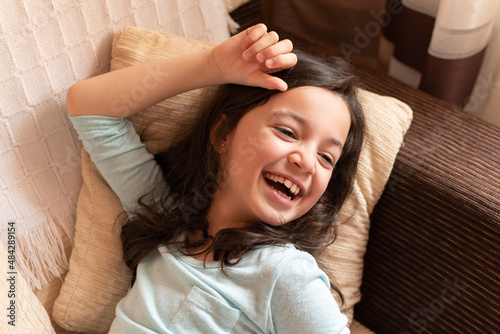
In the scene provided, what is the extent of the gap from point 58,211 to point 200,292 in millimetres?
343

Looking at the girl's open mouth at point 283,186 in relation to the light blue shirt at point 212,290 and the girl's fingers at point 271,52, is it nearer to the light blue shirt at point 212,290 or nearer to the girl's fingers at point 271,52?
the light blue shirt at point 212,290

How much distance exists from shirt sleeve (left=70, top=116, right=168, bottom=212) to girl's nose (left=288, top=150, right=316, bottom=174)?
0.31 meters

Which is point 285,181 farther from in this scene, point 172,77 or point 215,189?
point 172,77

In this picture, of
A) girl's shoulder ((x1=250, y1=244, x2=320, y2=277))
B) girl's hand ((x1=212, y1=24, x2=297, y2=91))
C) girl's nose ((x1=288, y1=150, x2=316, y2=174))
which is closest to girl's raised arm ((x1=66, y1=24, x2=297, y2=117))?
girl's hand ((x1=212, y1=24, x2=297, y2=91))

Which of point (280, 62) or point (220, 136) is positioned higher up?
point (280, 62)

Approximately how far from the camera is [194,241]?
948 mm

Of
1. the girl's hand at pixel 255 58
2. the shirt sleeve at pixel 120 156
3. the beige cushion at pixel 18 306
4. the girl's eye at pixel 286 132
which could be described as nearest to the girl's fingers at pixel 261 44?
the girl's hand at pixel 255 58

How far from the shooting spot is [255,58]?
87 cm

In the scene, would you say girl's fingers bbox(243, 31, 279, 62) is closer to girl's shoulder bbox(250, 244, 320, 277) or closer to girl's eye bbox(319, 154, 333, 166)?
girl's eye bbox(319, 154, 333, 166)

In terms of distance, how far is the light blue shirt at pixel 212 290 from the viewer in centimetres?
84

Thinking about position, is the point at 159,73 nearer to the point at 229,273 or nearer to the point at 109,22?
the point at 109,22

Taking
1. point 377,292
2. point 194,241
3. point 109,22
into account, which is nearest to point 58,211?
point 194,241

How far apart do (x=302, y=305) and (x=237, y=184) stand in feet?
0.76

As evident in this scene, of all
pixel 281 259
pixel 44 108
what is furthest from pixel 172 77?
pixel 281 259
